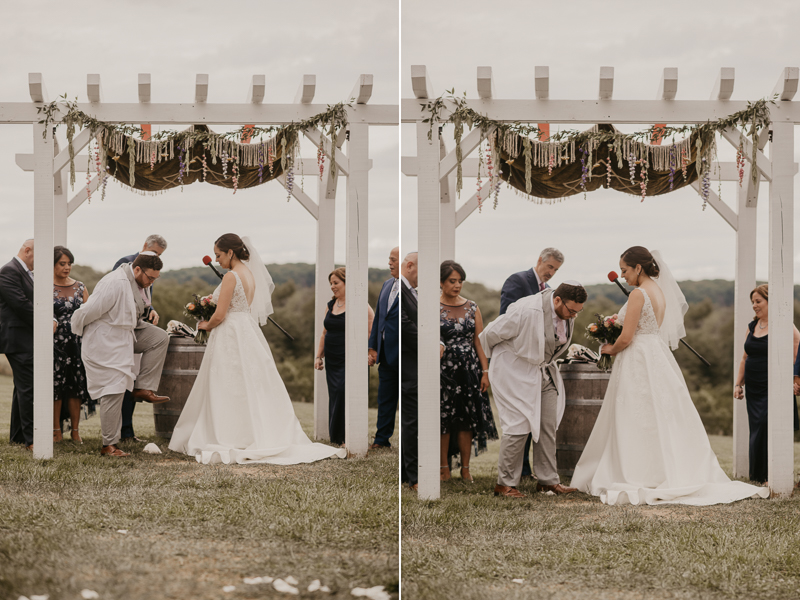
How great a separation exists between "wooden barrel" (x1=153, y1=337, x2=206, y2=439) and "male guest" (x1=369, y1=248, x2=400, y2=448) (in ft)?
5.47

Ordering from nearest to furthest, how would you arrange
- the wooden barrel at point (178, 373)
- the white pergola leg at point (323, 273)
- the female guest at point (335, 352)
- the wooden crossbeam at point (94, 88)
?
the wooden crossbeam at point (94, 88) < the female guest at point (335, 352) < the wooden barrel at point (178, 373) < the white pergola leg at point (323, 273)

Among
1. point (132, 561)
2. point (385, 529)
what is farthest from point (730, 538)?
point (132, 561)

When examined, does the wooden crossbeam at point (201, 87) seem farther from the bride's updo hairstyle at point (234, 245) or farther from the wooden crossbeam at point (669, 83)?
the wooden crossbeam at point (669, 83)

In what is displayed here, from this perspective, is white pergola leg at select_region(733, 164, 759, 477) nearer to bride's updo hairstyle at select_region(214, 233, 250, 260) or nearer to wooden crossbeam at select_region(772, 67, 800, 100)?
wooden crossbeam at select_region(772, 67, 800, 100)

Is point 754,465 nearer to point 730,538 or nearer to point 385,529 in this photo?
point 730,538

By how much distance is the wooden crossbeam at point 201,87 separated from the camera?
5.75 meters

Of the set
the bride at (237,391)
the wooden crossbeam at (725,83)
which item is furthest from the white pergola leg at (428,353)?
the wooden crossbeam at (725,83)

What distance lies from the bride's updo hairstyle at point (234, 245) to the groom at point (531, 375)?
7.45ft

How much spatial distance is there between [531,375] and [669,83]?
2233 mm

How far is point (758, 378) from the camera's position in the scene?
548cm

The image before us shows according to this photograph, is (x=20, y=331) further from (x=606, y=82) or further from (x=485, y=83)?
(x=606, y=82)

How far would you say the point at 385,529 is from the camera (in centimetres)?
383

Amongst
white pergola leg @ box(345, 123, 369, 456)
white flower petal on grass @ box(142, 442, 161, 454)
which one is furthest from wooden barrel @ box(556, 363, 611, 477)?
white flower petal on grass @ box(142, 442, 161, 454)

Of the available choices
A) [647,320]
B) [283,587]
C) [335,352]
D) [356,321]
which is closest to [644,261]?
[647,320]
